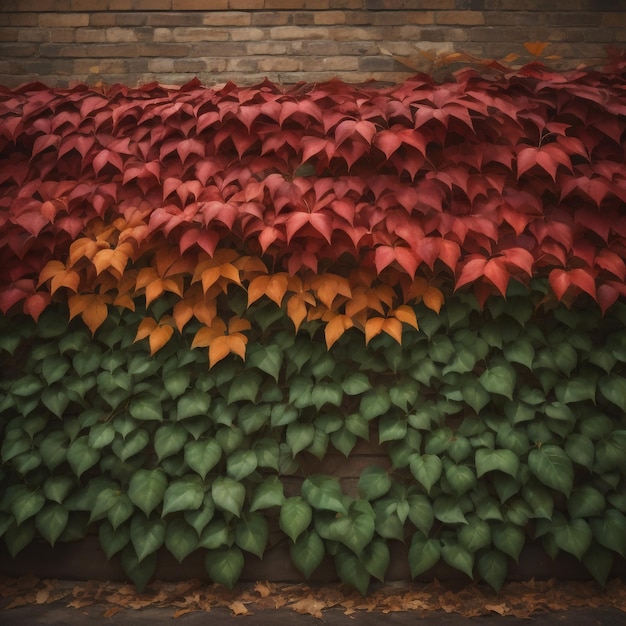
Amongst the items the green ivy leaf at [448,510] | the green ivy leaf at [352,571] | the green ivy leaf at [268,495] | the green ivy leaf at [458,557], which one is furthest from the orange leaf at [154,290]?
the green ivy leaf at [458,557]

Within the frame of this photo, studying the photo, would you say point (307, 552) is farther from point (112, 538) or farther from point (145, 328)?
point (145, 328)

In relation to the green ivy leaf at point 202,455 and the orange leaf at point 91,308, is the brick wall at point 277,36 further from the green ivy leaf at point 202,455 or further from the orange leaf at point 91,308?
the green ivy leaf at point 202,455

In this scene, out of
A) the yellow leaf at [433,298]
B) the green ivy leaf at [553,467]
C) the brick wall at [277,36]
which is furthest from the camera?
the brick wall at [277,36]

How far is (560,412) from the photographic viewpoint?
1980 mm

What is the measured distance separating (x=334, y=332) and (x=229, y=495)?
71 centimetres

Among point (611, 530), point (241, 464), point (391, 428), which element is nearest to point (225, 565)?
point (241, 464)

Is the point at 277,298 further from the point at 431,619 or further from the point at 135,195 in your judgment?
the point at 431,619

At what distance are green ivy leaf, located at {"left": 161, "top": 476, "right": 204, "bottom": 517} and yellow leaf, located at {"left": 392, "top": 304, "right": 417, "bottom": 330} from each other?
99 centimetres

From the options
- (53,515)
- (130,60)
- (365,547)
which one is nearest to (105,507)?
(53,515)

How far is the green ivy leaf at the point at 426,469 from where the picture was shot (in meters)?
1.93

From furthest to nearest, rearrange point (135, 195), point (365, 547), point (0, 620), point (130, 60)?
point (130, 60) → point (135, 195) → point (365, 547) → point (0, 620)

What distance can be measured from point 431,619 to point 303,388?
0.91 metres

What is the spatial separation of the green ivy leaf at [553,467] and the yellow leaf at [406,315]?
2.15ft

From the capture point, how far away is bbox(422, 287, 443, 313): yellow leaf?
202 cm
